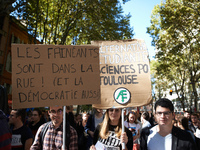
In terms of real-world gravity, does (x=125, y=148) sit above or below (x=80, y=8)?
below

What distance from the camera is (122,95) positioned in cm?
340

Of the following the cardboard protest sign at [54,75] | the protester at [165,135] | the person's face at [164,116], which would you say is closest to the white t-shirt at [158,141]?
the protester at [165,135]

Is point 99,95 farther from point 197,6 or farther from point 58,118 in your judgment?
point 197,6

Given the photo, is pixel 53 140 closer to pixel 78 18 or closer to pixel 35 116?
pixel 35 116

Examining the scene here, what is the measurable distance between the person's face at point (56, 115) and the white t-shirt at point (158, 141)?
135 centimetres

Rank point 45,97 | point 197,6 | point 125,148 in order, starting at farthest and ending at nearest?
point 197,6, point 45,97, point 125,148

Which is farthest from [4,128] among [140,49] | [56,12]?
[56,12]

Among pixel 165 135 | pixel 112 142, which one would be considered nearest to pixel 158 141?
pixel 165 135

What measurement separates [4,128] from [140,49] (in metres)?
2.38

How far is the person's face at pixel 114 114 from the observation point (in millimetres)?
3249

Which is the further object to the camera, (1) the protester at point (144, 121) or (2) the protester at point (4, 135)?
(1) the protester at point (144, 121)

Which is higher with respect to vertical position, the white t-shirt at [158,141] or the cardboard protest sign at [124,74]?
the cardboard protest sign at [124,74]

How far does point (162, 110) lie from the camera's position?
2746 mm

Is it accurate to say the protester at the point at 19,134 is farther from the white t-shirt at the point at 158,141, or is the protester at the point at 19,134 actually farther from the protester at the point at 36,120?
the white t-shirt at the point at 158,141
